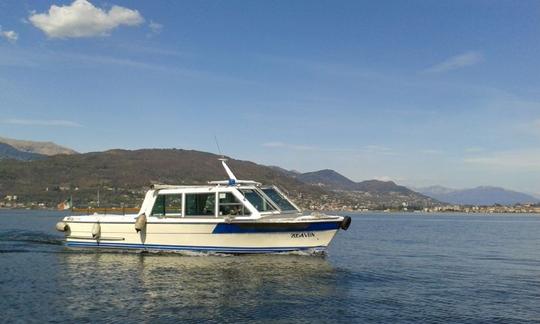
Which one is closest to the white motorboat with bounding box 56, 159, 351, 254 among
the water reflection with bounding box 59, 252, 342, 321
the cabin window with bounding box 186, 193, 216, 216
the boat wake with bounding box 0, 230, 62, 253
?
the cabin window with bounding box 186, 193, 216, 216

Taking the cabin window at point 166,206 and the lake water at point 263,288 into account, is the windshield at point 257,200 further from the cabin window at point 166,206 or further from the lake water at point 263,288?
the cabin window at point 166,206

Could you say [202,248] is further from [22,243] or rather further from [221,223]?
[22,243]

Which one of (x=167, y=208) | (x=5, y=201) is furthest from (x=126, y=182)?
(x=167, y=208)

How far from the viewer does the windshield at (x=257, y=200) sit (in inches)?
1081

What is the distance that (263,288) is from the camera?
19.2 meters

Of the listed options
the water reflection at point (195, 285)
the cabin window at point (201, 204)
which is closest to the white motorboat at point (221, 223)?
the cabin window at point (201, 204)

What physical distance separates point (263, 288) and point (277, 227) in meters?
7.28

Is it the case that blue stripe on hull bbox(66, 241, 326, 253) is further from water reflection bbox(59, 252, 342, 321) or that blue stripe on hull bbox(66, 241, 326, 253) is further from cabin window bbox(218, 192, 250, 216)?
cabin window bbox(218, 192, 250, 216)

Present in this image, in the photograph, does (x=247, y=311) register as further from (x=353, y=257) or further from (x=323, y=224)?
(x=353, y=257)

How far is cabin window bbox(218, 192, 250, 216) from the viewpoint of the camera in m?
27.2

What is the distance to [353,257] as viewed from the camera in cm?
2991

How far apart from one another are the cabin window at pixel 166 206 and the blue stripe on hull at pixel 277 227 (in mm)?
3328

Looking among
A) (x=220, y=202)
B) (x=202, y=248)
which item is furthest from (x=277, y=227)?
(x=202, y=248)

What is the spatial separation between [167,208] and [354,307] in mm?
15007
